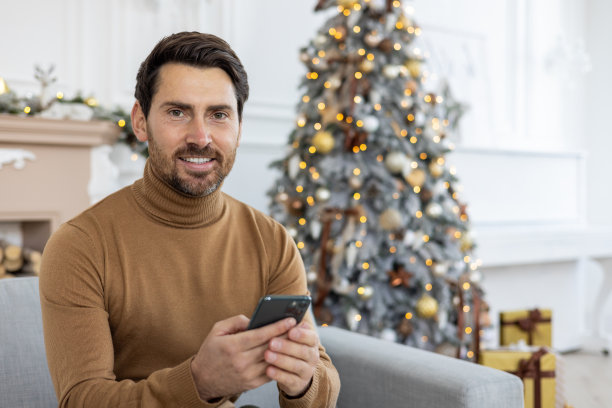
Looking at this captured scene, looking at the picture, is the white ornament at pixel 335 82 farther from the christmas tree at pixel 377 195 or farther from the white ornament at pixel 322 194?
the white ornament at pixel 322 194

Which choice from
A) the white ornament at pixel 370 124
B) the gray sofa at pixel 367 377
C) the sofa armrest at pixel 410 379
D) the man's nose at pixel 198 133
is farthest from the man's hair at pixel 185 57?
the white ornament at pixel 370 124

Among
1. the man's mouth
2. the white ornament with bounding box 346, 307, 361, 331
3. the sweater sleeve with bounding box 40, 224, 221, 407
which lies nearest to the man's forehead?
the man's mouth

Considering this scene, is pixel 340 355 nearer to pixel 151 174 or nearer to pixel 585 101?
pixel 151 174

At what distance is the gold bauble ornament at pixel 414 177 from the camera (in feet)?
8.38

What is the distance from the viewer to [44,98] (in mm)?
2473

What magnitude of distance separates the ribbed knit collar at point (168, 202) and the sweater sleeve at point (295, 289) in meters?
0.19

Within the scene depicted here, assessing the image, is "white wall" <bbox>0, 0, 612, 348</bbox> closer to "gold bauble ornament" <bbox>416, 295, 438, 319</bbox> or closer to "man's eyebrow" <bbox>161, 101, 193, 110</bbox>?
"gold bauble ornament" <bbox>416, 295, 438, 319</bbox>

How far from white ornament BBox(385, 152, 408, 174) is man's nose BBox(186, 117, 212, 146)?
57.4 inches

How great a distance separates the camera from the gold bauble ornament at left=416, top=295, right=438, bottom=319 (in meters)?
2.51

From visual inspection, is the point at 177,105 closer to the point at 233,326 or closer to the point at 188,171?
Answer: the point at 188,171

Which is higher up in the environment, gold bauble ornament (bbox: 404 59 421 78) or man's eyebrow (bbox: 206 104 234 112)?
gold bauble ornament (bbox: 404 59 421 78)

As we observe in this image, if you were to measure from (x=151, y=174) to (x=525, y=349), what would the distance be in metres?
1.85

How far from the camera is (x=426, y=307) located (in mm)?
2510

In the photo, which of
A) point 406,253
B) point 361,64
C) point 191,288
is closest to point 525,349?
point 406,253
